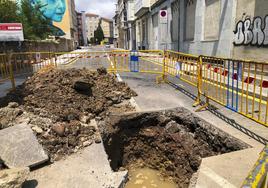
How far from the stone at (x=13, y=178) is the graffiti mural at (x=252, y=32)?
9.50 meters

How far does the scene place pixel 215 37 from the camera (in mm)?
13406

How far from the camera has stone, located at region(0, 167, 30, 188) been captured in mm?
2914

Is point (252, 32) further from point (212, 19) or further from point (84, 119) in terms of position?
point (84, 119)

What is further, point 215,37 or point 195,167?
point 215,37

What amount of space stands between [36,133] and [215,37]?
38.7 feet

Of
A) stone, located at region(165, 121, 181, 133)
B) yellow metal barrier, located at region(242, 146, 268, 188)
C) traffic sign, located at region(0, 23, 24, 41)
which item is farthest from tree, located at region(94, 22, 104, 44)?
yellow metal barrier, located at region(242, 146, 268, 188)

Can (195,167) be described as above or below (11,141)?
below

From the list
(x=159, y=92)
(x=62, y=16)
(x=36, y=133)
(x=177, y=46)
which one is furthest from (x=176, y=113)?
(x=62, y=16)

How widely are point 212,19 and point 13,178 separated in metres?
13.8

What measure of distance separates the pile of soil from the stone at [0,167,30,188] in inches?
41.6

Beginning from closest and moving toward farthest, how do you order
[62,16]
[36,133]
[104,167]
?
[104,167] → [36,133] → [62,16]

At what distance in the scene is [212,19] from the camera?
45.5 feet

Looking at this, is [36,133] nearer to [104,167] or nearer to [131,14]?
[104,167]

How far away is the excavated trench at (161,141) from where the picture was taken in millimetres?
5234
